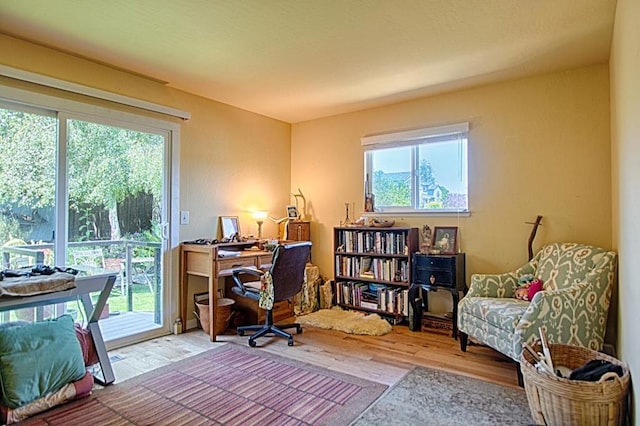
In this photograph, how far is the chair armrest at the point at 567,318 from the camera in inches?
97.5

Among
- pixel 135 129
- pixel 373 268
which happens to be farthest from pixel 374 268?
pixel 135 129

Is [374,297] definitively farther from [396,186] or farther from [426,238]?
[396,186]

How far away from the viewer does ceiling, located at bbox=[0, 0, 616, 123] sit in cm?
234

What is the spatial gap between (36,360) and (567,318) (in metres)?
3.31

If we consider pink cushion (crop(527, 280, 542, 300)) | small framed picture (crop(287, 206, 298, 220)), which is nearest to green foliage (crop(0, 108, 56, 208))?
small framed picture (crop(287, 206, 298, 220))

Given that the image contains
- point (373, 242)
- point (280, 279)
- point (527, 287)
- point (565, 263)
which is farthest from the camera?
point (373, 242)

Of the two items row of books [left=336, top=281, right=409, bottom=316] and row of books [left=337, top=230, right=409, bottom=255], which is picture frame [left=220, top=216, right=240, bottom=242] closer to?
row of books [left=337, top=230, right=409, bottom=255]

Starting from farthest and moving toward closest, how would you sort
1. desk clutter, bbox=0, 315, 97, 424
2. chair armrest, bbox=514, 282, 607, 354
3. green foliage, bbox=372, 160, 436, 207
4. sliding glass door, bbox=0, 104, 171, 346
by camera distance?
green foliage, bbox=372, 160, 436, 207 < sliding glass door, bbox=0, 104, 171, 346 < chair armrest, bbox=514, 282, 607, 354 < desk clutter, bbox=0, 315, 97, 424

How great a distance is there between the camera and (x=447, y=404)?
2.33m

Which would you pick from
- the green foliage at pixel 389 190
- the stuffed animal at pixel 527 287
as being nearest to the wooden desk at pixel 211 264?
the green foliage at pixel 389 190

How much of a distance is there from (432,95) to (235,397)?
3355mm

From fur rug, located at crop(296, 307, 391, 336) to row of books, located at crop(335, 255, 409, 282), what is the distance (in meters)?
0.42

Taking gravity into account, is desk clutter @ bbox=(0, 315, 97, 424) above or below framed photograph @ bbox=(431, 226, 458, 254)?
below

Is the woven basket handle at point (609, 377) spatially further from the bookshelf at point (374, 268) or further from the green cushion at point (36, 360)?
the green cushion at point (36, 360)
